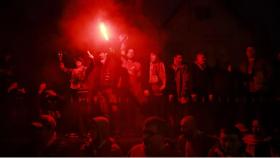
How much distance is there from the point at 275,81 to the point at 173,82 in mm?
2188

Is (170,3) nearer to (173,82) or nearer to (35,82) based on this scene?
(173,82)

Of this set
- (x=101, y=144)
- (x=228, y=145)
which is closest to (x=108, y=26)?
(x=101, y=144)

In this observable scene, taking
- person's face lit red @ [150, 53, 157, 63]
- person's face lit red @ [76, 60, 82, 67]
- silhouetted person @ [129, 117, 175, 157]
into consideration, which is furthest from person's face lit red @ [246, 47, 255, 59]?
person's face lit red @ [76, 60, 82, 67]

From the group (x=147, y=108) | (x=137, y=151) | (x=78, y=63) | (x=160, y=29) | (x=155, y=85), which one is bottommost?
(x=137, y=151)

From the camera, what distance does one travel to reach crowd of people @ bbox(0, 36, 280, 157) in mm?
7977

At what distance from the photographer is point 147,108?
26.5 ft

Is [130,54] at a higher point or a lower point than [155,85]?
higher

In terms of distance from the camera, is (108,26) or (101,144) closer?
(101,144)

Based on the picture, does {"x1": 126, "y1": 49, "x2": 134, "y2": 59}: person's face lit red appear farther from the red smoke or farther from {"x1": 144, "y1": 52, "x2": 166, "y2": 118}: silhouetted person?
{"x1": 144, "y1": 52, "x2": 166, "y2": 118}: silhouetted person

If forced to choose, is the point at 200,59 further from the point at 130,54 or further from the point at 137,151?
the point at 137,151

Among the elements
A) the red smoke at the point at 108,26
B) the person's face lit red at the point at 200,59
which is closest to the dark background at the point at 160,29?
the red smoke at the point at 108,26

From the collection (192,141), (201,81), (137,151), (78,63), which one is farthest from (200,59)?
(78,63)

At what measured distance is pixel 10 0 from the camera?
27.1ft

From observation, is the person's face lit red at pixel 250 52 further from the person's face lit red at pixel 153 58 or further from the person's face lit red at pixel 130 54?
the person's face lit red at pixel 130 54
